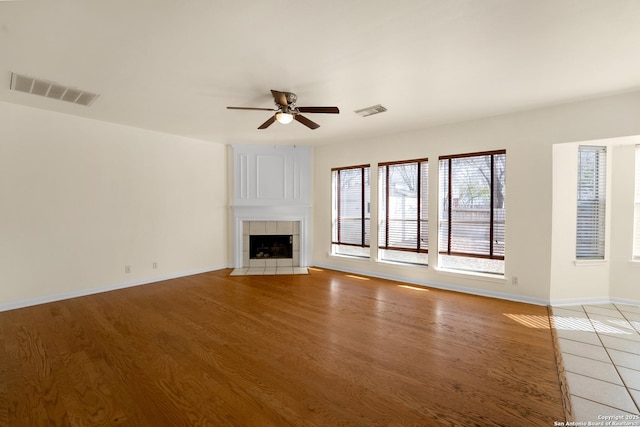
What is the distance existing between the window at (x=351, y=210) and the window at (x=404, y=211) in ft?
1.18

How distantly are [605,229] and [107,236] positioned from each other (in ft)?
25.0

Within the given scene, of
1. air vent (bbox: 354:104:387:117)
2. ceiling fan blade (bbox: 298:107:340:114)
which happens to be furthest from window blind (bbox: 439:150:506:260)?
ceiling fan blade (bbox: 298:107:340:114)

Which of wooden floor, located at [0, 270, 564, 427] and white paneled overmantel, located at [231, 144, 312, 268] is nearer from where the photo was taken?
wooden floor, located at [0, 270, 564, 427]

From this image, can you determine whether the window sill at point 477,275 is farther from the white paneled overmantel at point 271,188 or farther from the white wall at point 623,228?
the white paneled overmantel at point 271,188

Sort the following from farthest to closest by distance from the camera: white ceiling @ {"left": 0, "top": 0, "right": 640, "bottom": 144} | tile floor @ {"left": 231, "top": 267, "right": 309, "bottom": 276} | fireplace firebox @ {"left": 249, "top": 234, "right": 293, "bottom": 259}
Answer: fireplace firebox @ {"left": 249, "top": 234, "right": 293, "bottom": 259}, tile floor @ {"left": 231, "top": 267, "right": 309, "bottom": 276}, white ceiling @ {"left": 0, "top": 0, "right": 640, "bottom": 144}

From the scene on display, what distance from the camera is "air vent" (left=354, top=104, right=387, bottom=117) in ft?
12.6

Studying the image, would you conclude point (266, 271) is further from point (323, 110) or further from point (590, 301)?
point (590, 301)

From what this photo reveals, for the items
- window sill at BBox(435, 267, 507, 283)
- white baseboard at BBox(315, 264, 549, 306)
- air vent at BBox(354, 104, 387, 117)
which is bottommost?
white baseboard at BBox(315, 264, 549, 306)

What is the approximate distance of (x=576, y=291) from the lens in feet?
12.8

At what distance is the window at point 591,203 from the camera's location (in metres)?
3.96

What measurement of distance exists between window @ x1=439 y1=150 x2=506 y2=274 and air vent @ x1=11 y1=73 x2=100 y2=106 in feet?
17.1

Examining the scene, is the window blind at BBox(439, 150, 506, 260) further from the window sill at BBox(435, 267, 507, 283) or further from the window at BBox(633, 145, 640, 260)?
the window at BBox(633, 145, 640, 260)

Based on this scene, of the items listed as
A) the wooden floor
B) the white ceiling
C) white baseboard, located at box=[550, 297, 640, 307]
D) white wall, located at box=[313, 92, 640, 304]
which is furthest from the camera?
white baseboard, located at box=[550, 297, 640, 307]

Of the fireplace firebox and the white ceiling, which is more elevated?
the white ceiling
